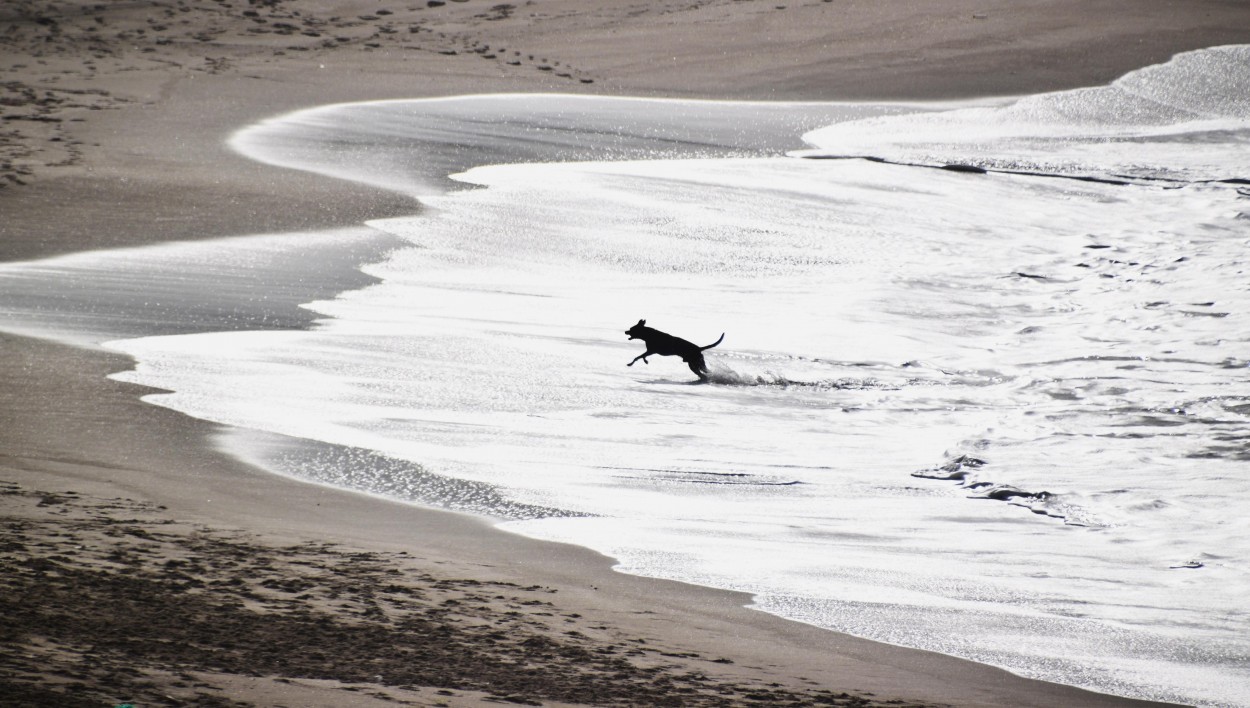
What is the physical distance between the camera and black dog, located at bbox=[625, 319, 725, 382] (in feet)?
30.1

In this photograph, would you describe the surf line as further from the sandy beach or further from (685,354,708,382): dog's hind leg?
(685,354,708,382): dog's hind leg

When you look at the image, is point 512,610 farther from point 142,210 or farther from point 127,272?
point 142,210

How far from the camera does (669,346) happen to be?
9188 millimetres

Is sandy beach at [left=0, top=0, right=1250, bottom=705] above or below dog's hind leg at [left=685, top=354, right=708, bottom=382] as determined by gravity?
above

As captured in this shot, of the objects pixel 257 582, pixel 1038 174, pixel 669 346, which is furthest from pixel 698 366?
pixel 1038 174

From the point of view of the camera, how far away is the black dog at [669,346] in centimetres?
918

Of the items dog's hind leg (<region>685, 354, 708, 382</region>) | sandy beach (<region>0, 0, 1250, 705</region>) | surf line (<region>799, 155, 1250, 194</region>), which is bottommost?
dog's hind leg (<region>685, 354, 708, 382</region>)

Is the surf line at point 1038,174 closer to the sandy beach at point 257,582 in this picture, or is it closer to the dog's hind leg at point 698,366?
the sandy beach at point 257,582

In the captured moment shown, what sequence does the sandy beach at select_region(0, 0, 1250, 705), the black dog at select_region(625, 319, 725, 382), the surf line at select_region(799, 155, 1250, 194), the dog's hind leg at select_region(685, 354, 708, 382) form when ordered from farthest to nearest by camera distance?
the surf line at select_region(799, 155, 1250, 194) < the dog's hind leg at select_region(685, 354, 708, 382) < the black dog at select_region(625, 319, 725, 382) < the sandy beach at select_region(0, 0, 1250, 705)

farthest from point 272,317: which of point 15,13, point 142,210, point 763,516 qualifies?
point 15,13

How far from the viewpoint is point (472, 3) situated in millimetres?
25172

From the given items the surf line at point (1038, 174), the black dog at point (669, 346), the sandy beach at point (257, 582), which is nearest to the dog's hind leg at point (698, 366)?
the black dog at point (669, 346)

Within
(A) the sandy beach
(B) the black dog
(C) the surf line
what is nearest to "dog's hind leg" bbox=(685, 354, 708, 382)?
→ (B) the black dog

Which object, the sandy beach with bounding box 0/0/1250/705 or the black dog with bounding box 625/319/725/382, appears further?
the black dog with bounding box 625/319/725/382
